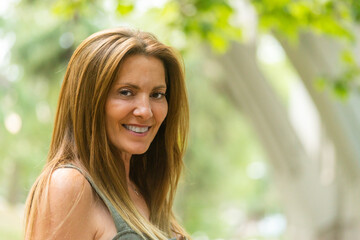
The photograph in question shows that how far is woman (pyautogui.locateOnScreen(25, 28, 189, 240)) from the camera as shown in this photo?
2.11 m

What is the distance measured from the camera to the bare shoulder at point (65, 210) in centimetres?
208

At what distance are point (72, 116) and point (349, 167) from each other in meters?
6.13

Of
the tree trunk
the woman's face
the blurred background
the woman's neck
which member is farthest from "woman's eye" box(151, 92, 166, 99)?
the tree trunk

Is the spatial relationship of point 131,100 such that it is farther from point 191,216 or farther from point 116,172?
point 191,216

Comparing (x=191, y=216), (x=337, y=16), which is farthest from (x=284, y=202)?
(x=191, y=216)

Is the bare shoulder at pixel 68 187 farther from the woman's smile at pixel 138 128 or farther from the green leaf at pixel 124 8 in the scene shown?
the green leaf at pixel 124 8

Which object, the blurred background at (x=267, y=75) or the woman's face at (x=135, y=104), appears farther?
the blurred background at (x=267, y=75)

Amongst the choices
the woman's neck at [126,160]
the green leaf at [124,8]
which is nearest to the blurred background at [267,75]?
the green leaf at [124,8]

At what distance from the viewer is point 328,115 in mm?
7582

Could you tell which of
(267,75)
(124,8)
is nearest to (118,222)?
(124,8)

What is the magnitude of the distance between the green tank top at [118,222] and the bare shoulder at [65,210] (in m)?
0.06

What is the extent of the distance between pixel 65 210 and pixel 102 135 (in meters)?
0.33

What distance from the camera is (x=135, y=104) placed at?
235 cm

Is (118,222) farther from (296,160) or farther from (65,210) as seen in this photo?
(296,160)
